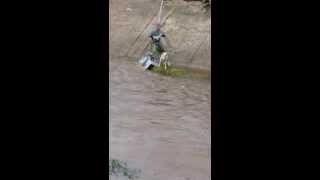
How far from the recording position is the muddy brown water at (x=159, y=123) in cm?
621

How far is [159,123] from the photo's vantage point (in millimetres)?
7672

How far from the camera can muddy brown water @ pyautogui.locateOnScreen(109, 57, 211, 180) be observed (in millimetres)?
6207

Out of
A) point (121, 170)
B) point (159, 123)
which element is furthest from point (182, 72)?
point (121, 170)

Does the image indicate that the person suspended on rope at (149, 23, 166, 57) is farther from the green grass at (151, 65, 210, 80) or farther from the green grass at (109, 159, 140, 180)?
the green grass at (109, 159, 140, 180)

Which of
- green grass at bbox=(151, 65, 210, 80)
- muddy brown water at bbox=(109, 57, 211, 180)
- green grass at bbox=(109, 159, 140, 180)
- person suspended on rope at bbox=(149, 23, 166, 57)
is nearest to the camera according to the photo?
green grass at bbox=(109, 159, 140, 180)

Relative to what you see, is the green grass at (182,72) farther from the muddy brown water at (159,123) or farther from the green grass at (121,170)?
the green grass at (121,170)

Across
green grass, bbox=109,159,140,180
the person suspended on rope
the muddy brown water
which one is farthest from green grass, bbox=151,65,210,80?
green grass, bbox=109,159,140,180

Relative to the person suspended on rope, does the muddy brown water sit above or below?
below

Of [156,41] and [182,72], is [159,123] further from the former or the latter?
[156,41]

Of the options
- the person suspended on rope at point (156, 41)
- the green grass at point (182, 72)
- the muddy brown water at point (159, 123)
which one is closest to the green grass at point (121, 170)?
the muddy brown water at point (159, 123)

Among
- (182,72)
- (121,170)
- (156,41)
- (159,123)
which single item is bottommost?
(121,170)
